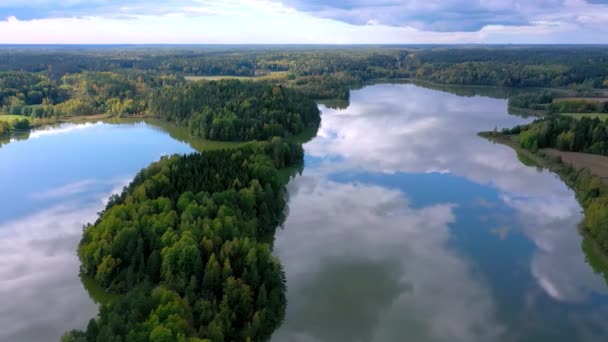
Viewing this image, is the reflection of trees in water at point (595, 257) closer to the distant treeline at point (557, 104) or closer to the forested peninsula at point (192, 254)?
the forested peninsula at point (192, 254)

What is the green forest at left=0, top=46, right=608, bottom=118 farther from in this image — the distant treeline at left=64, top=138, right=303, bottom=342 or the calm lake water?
the distant treeline at left=64, top=138, right=303, bottom=342

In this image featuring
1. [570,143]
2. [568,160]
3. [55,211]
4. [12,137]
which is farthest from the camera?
[12,137]

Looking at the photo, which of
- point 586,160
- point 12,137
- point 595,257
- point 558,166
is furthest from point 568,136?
point 12,137

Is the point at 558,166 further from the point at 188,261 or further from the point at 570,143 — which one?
the point at 188,261

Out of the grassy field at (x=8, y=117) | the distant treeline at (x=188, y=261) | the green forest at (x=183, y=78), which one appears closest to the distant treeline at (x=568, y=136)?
the green forest at (x=183, y=78)

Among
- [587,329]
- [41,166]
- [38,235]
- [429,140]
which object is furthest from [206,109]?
[587,329]
